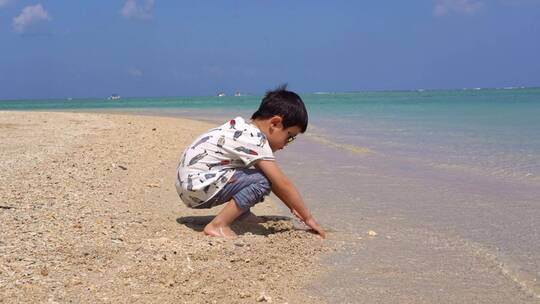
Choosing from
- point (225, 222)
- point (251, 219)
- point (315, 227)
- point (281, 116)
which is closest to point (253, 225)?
point (251, 219)

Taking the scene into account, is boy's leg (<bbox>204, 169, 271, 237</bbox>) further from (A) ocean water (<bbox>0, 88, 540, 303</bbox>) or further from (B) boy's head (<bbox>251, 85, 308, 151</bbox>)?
(A) ocean water (<bbox>0, 88, 540, 303</bbox>)

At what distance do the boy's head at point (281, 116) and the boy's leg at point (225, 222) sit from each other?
1.37 feet

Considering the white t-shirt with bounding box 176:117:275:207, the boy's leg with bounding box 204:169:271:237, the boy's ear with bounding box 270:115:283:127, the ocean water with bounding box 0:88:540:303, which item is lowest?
the ocean water with bounding box 0:88:540:303

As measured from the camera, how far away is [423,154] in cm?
677

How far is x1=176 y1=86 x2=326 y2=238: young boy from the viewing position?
3.02 meters

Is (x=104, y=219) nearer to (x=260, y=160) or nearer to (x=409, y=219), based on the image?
(x=260, y=160)

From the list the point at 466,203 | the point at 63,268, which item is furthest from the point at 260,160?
the point at 466,203

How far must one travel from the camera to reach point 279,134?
122 inches

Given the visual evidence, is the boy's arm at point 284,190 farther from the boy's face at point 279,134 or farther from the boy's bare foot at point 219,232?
the boy's bare foot at point 219,232

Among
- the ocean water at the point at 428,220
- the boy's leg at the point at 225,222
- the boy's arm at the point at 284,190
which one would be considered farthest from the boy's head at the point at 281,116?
the ocean water at the point at 428,220

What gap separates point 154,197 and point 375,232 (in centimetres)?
176

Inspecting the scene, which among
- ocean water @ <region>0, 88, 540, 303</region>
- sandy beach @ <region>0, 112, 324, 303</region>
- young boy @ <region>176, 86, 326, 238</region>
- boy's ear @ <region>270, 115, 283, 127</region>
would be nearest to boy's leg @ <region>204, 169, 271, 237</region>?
young boy @ <region>176, 86, 326, 238</region>

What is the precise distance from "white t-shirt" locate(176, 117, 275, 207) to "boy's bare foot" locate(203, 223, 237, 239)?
20 cm

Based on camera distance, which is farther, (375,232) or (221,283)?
(375,232)
